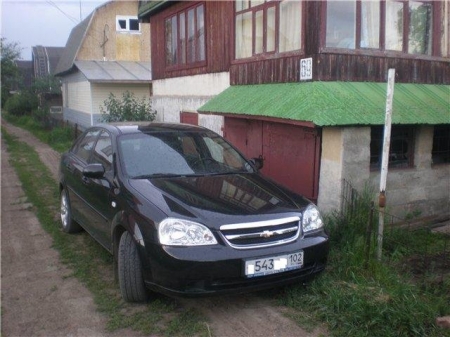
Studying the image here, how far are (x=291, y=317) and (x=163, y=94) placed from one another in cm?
1056

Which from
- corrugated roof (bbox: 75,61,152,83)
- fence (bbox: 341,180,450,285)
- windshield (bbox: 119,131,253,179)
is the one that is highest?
corrugated roof (bbox: 75,61,152,83)

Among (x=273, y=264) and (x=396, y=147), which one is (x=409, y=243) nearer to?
(x=396, y=147)

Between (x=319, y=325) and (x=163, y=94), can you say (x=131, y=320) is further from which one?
(x=163, y=94)

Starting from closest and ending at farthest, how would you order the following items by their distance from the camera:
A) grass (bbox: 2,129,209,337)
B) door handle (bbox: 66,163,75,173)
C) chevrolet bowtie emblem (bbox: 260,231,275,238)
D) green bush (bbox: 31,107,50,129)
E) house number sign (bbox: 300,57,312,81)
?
grass (bbox: 2,129,209,337), chevrolet bowtie emblem (bbox: 260,231,275,238), door handle (bbox: 66,163,75,173), house number sign (bbox: 300,57,312,81), green bush (bbox: 31,107,50,129)

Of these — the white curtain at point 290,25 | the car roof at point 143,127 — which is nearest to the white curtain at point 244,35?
the white curtain at point 290,25

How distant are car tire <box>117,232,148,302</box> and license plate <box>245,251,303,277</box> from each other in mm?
1002

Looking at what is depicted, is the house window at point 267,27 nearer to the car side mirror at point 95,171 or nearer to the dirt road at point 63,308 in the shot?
the car side mirror at point 95,171

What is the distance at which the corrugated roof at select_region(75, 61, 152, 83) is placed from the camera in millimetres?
19172

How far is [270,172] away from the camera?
8195 mm

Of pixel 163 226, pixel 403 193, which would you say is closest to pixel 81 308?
pixel 163 226

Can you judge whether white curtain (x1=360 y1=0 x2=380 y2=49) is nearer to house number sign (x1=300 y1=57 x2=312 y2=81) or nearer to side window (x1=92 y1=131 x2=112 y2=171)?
house number sign (x1=300 y1=57 x2=312 y2=81)

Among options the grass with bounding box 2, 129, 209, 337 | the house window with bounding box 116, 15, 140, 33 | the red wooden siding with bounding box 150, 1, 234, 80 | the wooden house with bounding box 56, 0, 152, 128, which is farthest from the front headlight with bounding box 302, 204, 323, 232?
the house window with bounding box 116, 15, 140, 33

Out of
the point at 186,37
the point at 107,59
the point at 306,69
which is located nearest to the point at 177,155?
the point at 306,69

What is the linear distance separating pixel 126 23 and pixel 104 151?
61.1 ft
